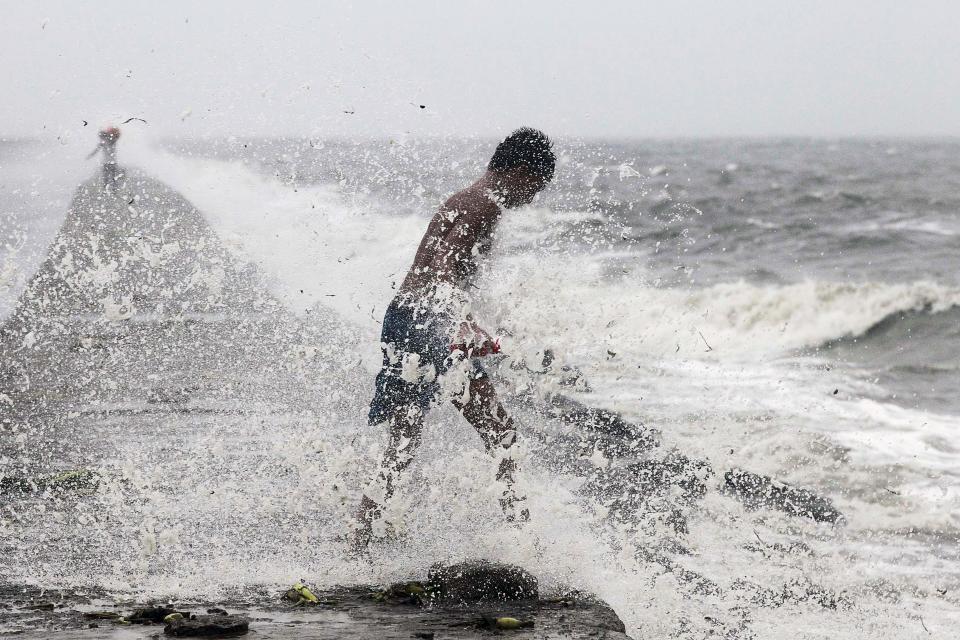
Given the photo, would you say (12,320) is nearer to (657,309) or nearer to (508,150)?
(508,150)

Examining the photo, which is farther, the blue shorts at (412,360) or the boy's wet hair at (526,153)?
the boy's wet hair at (526,153)

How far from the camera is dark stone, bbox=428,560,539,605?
354cm

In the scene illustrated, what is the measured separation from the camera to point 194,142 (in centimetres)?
3675

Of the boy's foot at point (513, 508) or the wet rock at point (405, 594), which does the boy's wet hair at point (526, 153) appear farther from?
the wet rock at point (405, 594)

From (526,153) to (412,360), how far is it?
96cm

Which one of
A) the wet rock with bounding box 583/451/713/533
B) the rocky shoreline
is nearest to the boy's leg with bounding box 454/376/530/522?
the rocky shoreline

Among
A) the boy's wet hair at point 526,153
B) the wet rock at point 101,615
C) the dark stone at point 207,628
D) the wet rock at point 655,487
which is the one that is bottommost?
the wet rock at point 655,487

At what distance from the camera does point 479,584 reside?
356cm

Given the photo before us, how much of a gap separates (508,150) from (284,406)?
8.88ft

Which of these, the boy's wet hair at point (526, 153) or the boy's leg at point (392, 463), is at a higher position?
the boy's wet hair at point (526, 153)

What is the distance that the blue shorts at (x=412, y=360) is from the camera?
13.9ft

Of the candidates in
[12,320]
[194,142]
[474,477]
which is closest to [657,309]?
[12,320]

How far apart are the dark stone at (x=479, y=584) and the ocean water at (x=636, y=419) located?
10.0 inches

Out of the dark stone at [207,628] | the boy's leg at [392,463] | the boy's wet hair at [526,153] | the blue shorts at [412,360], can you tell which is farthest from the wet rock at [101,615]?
the boy's wet hair at [526,153]
